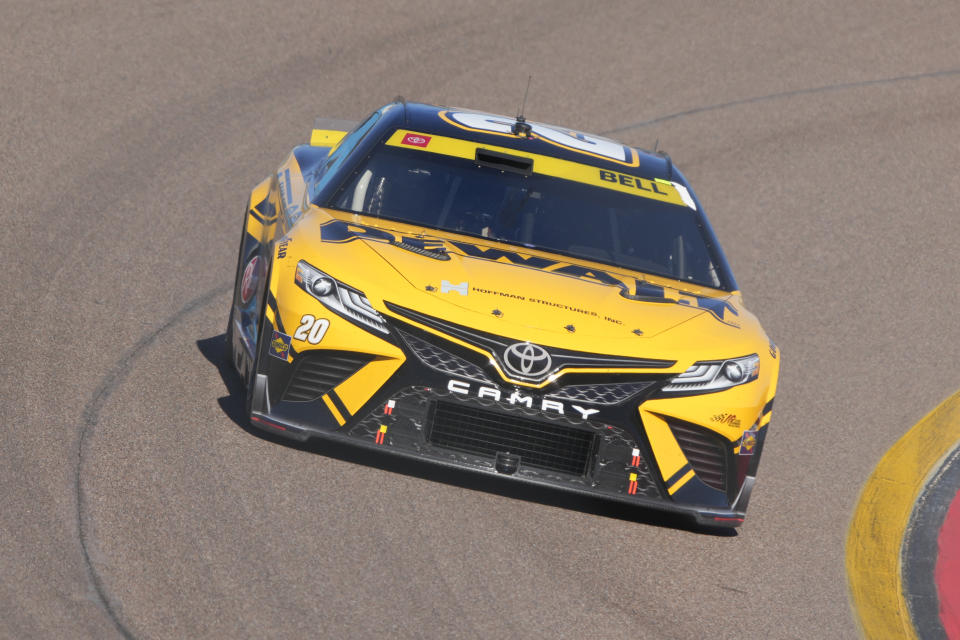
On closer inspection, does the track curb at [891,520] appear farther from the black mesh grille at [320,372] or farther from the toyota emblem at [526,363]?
the black mesh grille at [320,372]

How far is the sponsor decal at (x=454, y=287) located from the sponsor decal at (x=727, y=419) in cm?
115

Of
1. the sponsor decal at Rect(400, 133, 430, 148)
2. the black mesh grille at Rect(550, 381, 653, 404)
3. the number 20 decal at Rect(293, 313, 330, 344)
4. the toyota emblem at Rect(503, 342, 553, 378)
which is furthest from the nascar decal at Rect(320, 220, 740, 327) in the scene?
the sponsor decal at Rect(400, 133, 430, 148)

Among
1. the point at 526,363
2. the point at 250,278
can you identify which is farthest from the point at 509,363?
the point at 250,278

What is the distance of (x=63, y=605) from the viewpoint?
4586 millimetres

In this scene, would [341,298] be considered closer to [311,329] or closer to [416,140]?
[311,329]

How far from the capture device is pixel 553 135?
25.5 feet

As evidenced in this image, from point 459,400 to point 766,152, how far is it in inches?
332

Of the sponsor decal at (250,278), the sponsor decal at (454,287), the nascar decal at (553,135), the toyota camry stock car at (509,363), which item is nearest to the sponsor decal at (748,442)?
the toyota camry stock car at (509,363)

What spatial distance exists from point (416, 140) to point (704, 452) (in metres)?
2.37

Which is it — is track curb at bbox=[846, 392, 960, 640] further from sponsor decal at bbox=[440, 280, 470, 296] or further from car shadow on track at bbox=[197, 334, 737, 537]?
sponsor decal at bbox=[440, 280, 470, 296]

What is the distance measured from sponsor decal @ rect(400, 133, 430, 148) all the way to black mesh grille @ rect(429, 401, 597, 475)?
1.96 m

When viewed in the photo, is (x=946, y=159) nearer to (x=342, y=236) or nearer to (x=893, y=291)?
(x=893, y=291)

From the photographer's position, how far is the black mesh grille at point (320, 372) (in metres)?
5.66

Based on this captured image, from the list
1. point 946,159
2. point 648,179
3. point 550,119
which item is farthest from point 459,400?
point 946,159
